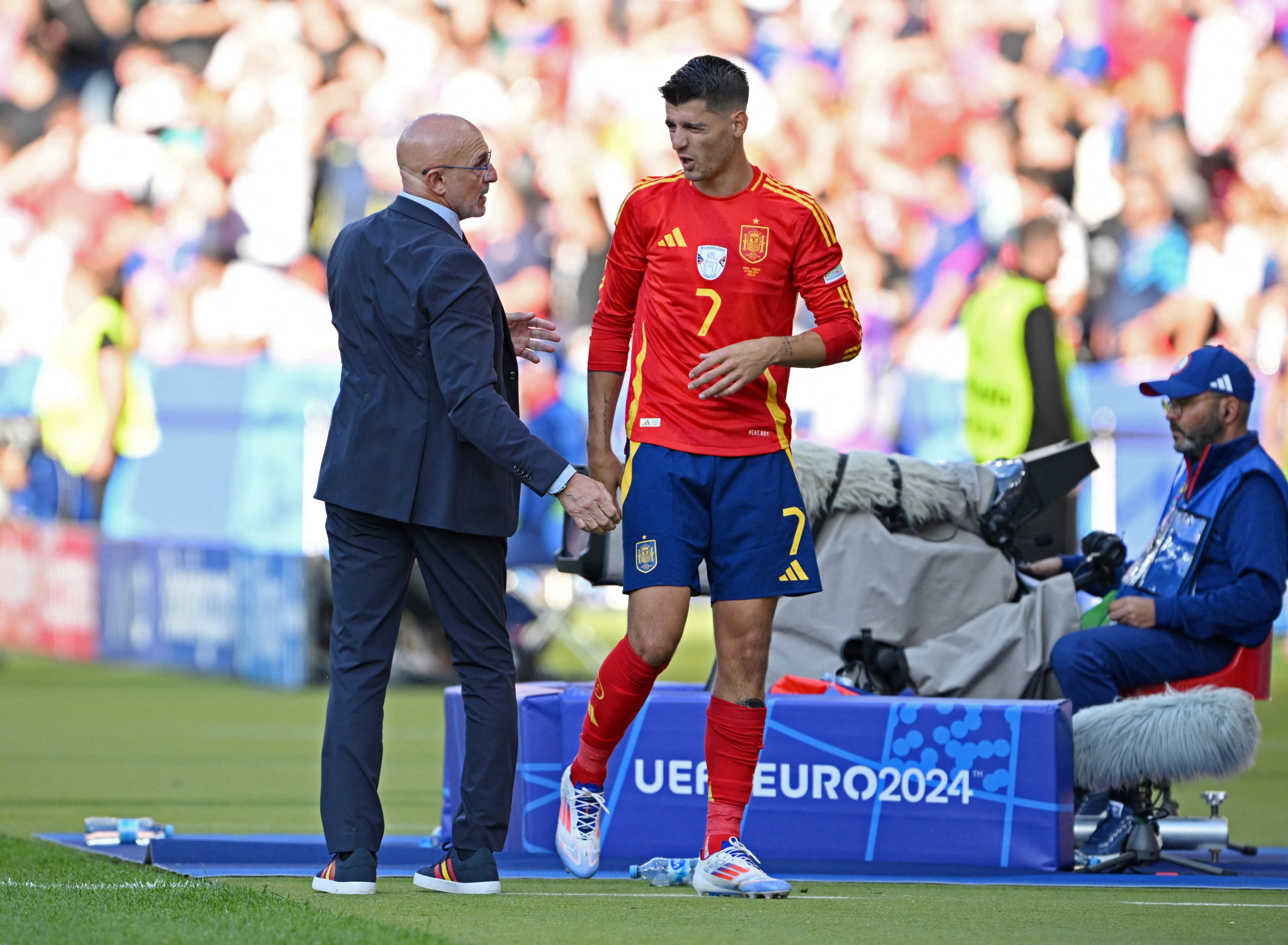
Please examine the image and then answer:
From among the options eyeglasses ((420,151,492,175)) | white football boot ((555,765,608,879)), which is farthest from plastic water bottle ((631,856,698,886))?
eyeglasses ((420,151,492,175))

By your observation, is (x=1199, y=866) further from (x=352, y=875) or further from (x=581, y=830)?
(x=352, y=875)

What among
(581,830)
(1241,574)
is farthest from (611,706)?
(1241,574)

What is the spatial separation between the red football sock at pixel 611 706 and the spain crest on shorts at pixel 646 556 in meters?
0.18

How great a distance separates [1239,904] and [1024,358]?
4.08 m

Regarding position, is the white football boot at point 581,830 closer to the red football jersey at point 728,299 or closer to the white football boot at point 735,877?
the white football boot at point 735,877

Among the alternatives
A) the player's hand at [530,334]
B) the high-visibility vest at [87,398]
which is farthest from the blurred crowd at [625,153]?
the player's hand at [530,334]

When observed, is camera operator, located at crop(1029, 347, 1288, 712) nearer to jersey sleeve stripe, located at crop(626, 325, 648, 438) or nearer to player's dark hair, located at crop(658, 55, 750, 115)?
jersey sleeve stripe, located at crop(626, 325, 648, 438)

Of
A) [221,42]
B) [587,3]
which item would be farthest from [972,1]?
[221,42]

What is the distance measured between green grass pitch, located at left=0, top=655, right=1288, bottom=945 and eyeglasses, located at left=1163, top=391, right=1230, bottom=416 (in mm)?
1424

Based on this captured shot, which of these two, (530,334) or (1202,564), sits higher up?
(530,334)

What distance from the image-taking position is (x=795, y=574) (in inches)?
169

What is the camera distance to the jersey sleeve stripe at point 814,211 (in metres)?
4.36

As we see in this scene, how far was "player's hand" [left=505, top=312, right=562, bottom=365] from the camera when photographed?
4508 millimetres

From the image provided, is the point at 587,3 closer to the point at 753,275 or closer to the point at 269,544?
the point at 269,544
